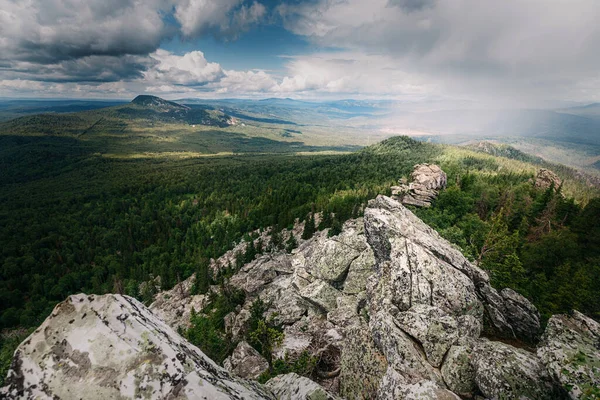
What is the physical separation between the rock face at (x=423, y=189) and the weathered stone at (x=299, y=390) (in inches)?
3371

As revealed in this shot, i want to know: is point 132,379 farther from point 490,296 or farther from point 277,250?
point 277,250

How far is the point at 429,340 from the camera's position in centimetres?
2222

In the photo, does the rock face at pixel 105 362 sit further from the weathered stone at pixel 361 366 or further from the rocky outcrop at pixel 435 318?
the weathered stone at pixel 361 366

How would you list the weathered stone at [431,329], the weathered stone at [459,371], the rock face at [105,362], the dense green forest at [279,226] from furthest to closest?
the dense green forest at [279,226] < the weathered stone at [431,329] < the weathered stone at [459,371] < the rock face at [105,362]

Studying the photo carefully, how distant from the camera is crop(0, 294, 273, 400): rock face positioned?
7.85m

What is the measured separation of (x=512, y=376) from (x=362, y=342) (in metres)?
11.3

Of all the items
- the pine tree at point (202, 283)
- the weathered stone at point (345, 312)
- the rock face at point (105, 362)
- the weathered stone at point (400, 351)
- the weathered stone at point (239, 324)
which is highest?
the rock face at point (105, 362)

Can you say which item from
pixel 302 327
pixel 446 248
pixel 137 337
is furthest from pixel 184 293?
pixel 137 337

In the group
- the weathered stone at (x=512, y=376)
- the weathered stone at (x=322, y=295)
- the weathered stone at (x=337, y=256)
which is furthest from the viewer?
the weathered stone at (x=337, y=256)

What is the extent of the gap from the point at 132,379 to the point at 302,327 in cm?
3583

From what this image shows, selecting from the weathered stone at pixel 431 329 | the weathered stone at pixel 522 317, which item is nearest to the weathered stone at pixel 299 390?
the weathered stone at pixel 431 329

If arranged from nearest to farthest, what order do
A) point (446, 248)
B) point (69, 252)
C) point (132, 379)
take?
point (132, 379)
point (446, 248)
point (69, 252)

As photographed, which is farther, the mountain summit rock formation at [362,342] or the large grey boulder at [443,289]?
the large grey boulder at [443,289]

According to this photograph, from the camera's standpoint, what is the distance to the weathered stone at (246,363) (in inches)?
1300
